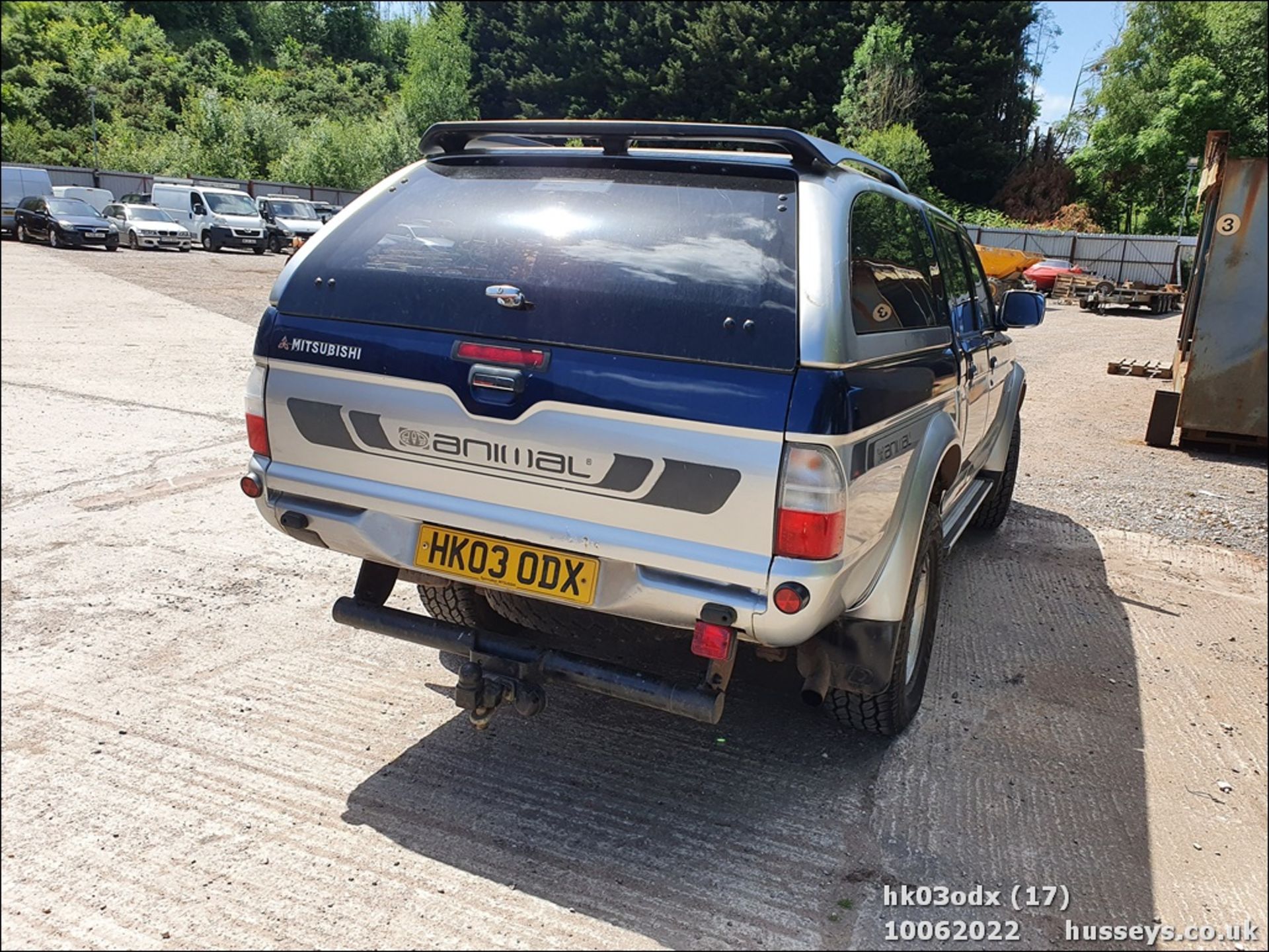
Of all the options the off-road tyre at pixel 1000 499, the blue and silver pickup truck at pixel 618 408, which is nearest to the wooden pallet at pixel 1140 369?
the off-road tyre at pixel 1000 499

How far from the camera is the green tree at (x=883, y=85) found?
42781 millimetres

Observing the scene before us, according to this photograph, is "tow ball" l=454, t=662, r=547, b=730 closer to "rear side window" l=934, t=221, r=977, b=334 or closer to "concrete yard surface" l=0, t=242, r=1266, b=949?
"concrete yard surface" l=0, t=242, r=1266, b=949

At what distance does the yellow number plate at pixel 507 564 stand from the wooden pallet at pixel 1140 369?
1295 centimetres

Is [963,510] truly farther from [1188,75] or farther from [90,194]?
[90,194]

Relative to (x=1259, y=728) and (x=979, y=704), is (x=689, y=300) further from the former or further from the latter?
(x=979, y=704)

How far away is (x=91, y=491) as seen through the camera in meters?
5.65

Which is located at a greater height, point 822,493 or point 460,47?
point 460,47

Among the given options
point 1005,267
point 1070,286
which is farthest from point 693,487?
point 1070,286

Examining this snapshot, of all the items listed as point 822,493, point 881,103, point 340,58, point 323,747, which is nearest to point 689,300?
point 822,493

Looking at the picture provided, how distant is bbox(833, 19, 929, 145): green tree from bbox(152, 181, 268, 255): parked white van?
26218mm

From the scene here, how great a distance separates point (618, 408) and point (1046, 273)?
32348 millimetres

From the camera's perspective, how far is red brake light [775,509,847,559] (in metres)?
2.51

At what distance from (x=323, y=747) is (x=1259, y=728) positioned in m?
2.75

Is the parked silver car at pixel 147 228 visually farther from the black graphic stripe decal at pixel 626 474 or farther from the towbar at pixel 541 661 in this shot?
the black graphic stripe decal at pixel 626 474
